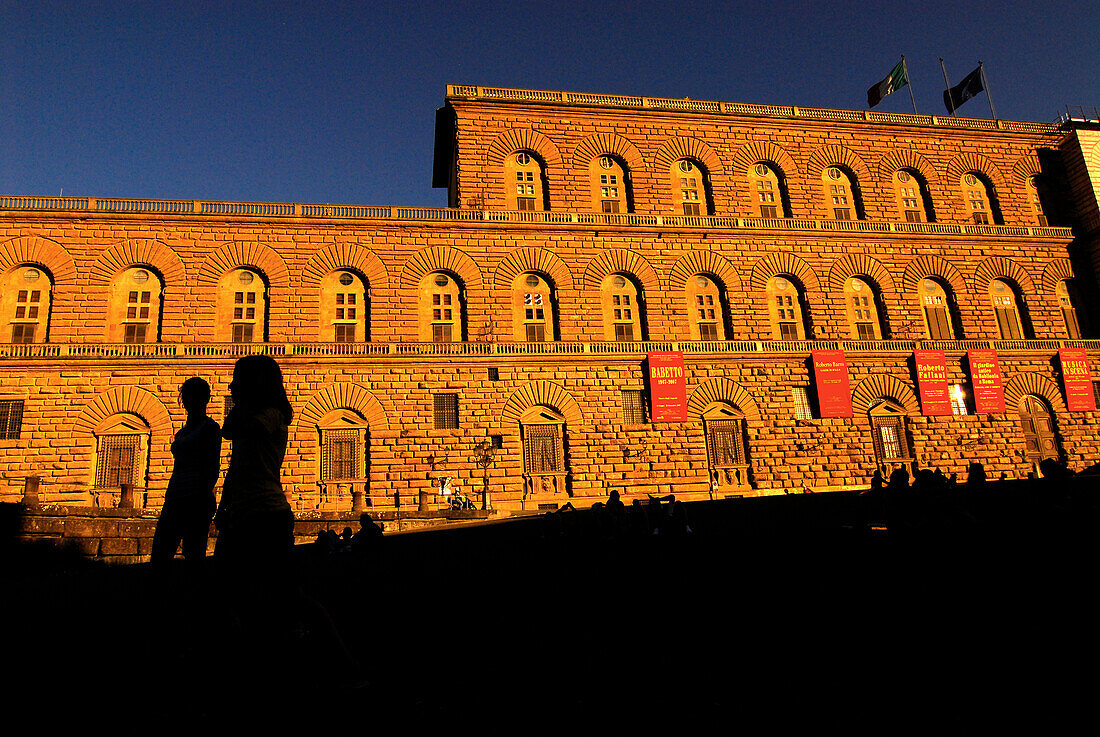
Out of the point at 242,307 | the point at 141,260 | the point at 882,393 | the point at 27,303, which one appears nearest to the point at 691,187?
the point at 882,393

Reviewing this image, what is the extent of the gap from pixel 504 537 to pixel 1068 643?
1111cm

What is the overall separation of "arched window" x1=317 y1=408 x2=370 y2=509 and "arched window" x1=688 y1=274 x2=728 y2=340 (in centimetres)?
1286

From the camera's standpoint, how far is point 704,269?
83.9 ft

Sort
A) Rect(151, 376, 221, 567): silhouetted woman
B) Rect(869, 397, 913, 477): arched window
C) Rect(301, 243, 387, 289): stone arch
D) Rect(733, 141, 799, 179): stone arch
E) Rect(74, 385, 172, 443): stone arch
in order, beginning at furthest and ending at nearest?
Rect(733, 141, 799, 179): stone arch
Rect(869, 397, 913, 477): arched window
Rect(301, 243, 387, 289): stone arch
Rect(74, 385, 172, 443): stone arch
Rect(151, 376, 221, 567): silhouetted woman

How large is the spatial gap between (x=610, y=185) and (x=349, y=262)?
35.7 feet

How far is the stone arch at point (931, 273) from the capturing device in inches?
1041

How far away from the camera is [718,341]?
2458 cm

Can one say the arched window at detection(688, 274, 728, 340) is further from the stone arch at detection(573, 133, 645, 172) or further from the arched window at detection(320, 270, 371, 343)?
the arched window at detection(320, 270, 371, 343)

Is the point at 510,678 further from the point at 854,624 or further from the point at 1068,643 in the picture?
the point at 1068,643

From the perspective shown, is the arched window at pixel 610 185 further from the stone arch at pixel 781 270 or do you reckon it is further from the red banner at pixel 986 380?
the red banner at pixel 986 380

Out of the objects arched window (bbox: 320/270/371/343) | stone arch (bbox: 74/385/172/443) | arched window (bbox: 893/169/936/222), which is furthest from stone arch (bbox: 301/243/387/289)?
arched window (bbox: 893/169/936/222)

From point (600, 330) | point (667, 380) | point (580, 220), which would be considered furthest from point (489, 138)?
point (667, 380)

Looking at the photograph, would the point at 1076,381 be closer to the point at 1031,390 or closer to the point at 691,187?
the point at 1031,390

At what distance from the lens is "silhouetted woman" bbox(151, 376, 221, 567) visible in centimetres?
521
